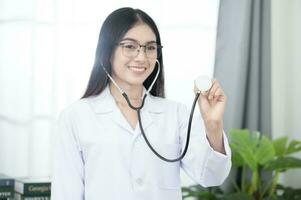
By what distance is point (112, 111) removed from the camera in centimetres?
131

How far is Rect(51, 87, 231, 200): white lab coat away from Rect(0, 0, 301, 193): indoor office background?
1.15 meters

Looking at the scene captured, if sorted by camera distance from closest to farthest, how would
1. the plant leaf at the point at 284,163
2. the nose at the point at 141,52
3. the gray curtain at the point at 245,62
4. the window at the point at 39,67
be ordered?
the nose at the point at 141,52 → the plant leaf at the point at 284,163 → the window at the point at 39,67 → the gray curtain at the point at 245,62

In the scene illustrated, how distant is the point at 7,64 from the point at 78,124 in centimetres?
123

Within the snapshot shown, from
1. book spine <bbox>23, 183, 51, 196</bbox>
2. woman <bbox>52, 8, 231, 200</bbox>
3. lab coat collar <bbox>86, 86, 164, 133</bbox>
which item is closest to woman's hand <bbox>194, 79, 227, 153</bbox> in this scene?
woman <bbox>52, 8, 231, 200</bbox>

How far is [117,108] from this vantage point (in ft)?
4.36

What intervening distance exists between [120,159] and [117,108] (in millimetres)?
162

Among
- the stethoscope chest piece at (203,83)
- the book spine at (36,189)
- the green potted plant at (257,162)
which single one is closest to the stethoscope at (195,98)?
the stethoscope chest piece at (203,83)

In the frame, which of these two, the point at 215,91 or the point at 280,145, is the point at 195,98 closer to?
the point at 215,91

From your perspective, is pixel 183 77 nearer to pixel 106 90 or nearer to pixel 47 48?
pixel 47 48

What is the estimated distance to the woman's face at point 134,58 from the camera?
1.27 metres

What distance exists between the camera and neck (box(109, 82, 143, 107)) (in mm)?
1351

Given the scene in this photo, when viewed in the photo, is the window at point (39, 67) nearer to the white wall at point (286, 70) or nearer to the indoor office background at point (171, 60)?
the indoor office background at point (171, 60)

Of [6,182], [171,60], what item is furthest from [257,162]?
[6,182]

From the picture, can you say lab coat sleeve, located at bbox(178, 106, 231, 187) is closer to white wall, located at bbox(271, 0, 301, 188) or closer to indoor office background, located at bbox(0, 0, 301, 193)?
indoor office background, located at bbox(0, 0, 301, 193)
